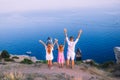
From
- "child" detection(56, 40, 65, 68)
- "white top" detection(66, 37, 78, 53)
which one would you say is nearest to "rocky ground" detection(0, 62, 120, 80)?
"child" detection(56, 40, 65, 68)

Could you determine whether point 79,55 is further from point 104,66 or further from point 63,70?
point 63,70

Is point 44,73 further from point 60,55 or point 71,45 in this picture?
point 71,45

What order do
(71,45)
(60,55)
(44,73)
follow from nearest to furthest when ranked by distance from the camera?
(44,73)
(71,45)
(60,55)

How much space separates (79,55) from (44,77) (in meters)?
14.6

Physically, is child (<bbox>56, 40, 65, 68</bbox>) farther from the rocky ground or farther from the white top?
the white top

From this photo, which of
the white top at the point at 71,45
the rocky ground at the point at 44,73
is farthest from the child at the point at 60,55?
the white top at the point at 71,45

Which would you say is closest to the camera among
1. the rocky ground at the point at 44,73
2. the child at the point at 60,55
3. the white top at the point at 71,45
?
the rocky ground at the point at 44,73

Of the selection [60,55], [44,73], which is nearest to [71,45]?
[60,55]

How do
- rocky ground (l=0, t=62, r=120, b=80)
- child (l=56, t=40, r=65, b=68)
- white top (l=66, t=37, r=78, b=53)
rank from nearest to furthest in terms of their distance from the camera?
rocky ground (l=0, t=62, r=120, b=80)
white top (l=66, t=37, r=78, b=53)
child (l=56, t=40, r=65, b=68)

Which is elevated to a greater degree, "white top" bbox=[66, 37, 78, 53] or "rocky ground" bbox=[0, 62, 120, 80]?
"white top" bbox=[66, 37, 78, 53]

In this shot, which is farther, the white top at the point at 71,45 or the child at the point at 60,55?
the child at the point at 60,55

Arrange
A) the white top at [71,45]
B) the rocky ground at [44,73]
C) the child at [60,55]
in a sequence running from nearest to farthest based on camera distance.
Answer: the rocky ground at [44,73]
the white top at [71,45]
the child at [60,55]

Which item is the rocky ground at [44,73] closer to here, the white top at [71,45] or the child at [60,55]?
the child at [60,55]

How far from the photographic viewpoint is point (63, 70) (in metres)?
24.5
